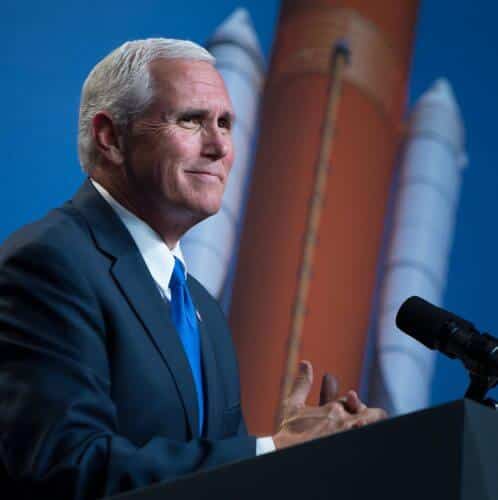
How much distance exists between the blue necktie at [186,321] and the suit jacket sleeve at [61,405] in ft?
0.58

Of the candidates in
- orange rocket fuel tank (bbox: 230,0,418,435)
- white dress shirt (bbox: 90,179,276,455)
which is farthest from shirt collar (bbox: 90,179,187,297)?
orange rocket fuel tank (bbox: 230,0,418,435)

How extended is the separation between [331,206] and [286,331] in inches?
21.9

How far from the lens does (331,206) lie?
3.88m

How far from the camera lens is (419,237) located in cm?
375

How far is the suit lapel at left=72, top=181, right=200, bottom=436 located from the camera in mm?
1264

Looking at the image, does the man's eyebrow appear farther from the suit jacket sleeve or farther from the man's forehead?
the suit jacket sleeve

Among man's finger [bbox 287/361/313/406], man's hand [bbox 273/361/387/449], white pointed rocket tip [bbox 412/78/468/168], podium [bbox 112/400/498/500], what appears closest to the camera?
podium [bbox 112/400/498/500]

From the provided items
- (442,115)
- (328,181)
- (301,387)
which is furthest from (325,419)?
(328,181)

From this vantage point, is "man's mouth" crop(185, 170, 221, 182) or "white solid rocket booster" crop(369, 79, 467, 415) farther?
"white solid rocket booster" crop(369, 79, 467, 415)

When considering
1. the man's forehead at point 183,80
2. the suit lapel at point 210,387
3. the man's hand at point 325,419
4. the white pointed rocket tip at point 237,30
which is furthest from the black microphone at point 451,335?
the white pointed rocket tip at point 237,30

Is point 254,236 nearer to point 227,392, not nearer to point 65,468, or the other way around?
point 227,392

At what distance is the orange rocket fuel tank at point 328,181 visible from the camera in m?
3.60

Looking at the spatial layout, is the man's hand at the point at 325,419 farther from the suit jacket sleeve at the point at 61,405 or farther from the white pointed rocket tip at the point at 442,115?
the white pointed rocket tip at the point at 442,115

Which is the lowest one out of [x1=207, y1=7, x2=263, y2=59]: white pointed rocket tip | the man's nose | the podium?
the podium
